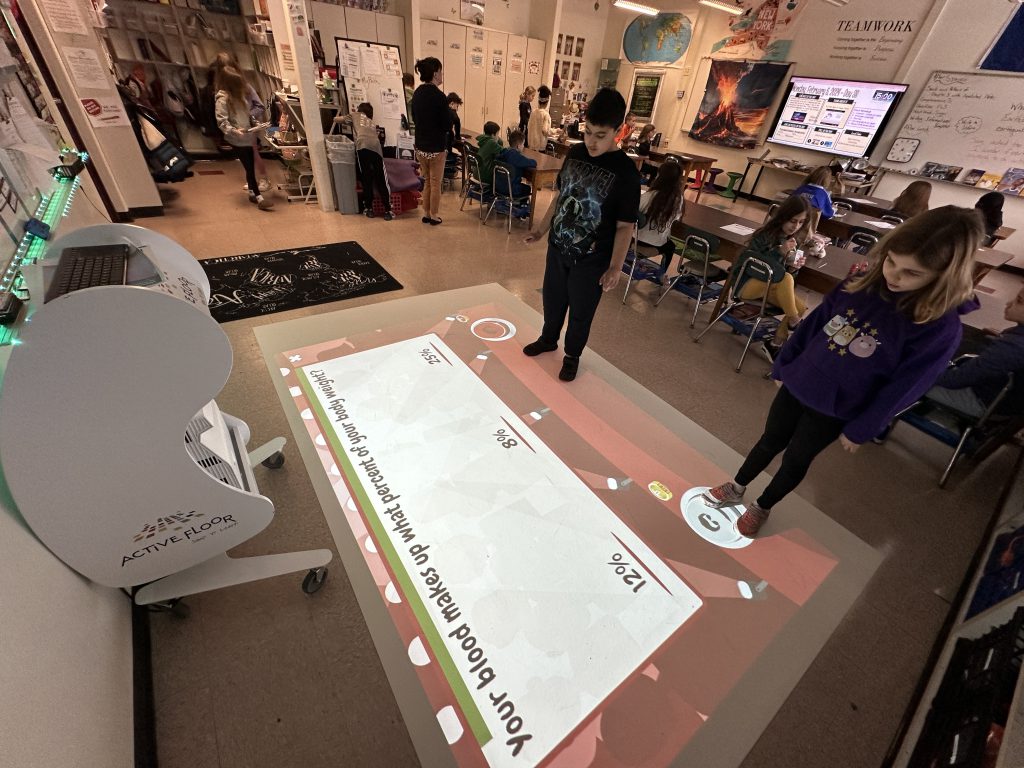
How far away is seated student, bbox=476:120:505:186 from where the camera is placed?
4.95 metres

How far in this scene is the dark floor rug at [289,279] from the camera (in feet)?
10.4

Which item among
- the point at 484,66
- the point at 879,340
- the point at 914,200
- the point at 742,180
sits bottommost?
the point at 742,180

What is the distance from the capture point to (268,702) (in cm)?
128

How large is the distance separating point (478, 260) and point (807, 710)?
3.88m

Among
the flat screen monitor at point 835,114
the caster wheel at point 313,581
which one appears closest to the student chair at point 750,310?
the caster wheel at point 313,581

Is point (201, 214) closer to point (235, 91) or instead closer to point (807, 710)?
point (235, 91)

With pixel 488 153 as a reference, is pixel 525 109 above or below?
above

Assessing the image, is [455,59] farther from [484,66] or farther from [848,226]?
[848,226]

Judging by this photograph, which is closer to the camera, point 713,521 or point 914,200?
point 713,521

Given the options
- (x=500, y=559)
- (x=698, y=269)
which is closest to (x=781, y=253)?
(x=698, y=269)

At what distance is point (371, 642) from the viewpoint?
4.70ft

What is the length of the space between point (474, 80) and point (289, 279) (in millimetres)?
6622

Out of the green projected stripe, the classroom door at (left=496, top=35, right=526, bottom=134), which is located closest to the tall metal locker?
the classroom door at (left=496, top=35, right=526, bottom=134)

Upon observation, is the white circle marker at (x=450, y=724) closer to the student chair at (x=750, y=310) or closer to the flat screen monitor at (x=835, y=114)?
the student chair at (x=750, y=310)
